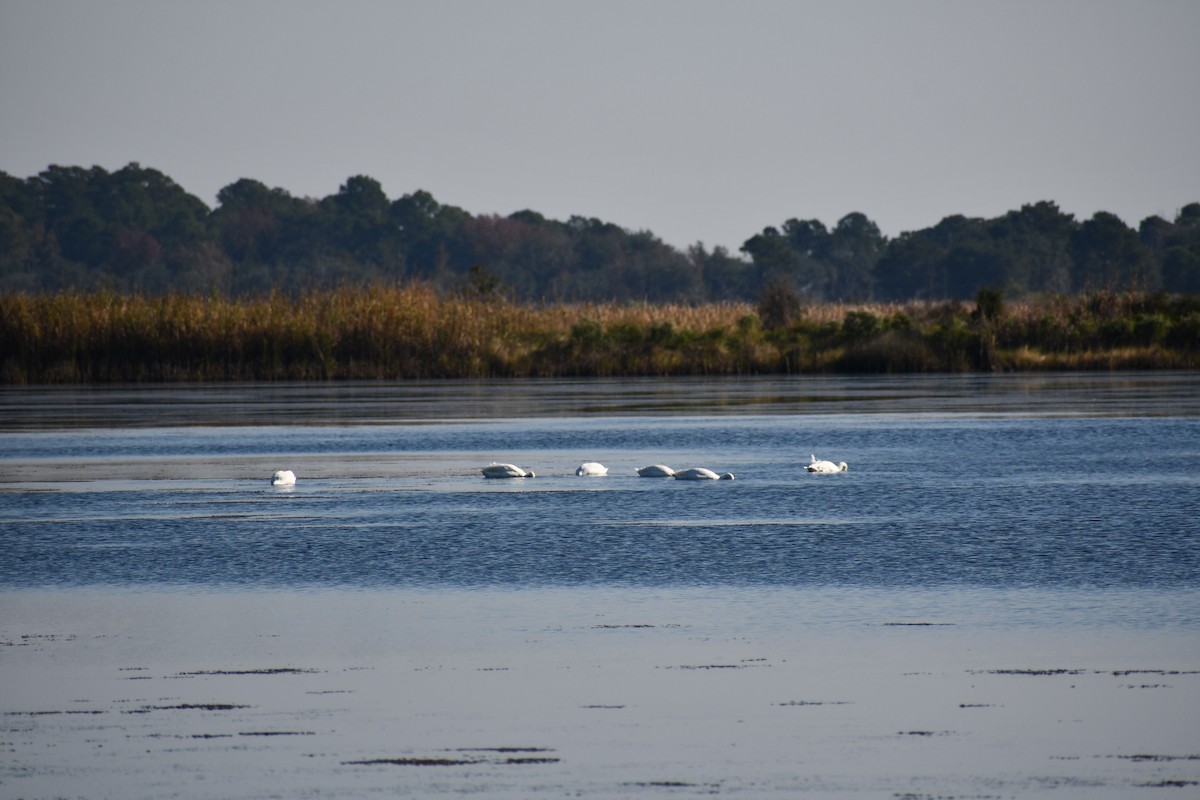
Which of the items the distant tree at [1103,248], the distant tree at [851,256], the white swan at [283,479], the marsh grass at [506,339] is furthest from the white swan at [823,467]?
the distant tree at [851,256]

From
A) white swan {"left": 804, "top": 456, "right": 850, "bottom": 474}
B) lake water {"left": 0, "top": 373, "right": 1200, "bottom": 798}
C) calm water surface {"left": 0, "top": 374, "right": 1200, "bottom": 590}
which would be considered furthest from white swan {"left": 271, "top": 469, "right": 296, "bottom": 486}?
white swan {"left": 804, "top": 456, "right": 850, "bottom": 474}

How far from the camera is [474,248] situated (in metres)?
130

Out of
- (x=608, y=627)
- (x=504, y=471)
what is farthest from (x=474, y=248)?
(x=608, y=627)

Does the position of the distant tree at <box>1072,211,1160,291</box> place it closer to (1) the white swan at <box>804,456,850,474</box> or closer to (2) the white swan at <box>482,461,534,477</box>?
(1) the white swan at <box>804,456,850,474</box>

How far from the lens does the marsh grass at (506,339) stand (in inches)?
1610

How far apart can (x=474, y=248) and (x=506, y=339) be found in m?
87.6

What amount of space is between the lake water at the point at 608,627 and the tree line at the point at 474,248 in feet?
322

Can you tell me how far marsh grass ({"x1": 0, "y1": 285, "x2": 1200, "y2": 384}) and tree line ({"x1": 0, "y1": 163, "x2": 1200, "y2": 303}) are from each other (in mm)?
67950

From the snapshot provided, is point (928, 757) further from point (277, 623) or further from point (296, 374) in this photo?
point (296, 374)

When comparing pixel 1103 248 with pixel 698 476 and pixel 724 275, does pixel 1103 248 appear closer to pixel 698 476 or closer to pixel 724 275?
pixel 724 275

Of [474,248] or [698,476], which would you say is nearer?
[698,476]

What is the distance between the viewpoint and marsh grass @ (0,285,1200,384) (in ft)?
134

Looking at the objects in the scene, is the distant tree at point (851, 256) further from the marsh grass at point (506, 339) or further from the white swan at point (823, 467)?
the white swan at point (823, 467)

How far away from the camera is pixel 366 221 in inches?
5044
